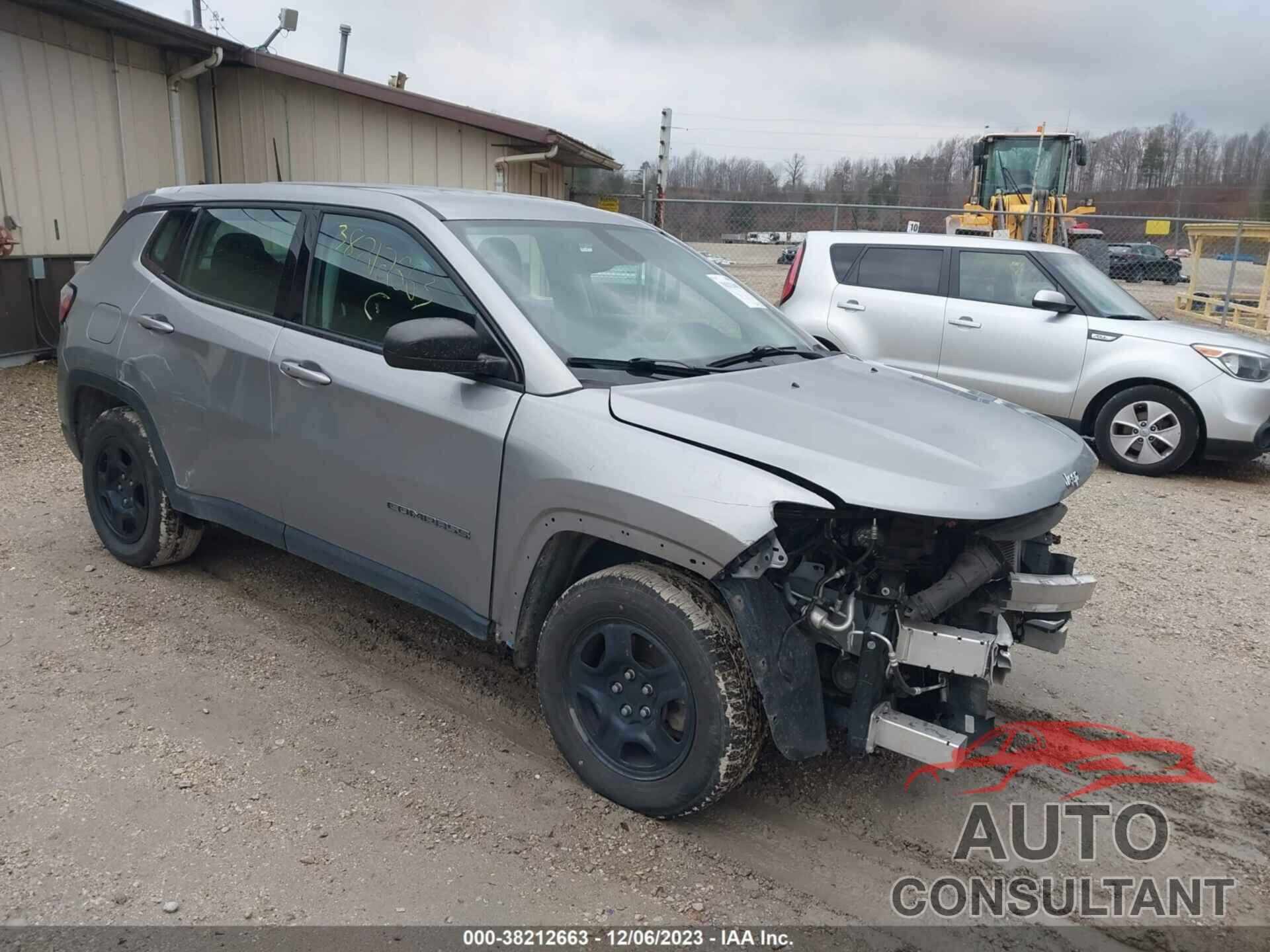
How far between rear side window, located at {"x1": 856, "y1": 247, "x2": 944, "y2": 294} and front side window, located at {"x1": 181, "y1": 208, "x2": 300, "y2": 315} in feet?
19.2

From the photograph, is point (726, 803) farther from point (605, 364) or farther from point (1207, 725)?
point (1207, 725)

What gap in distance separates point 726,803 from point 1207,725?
213 centimetres

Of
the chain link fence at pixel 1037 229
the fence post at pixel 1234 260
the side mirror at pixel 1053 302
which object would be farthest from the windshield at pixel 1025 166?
the side mirror at pixel 1053 302

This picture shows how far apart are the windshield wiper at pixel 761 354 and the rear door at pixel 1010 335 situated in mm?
4726

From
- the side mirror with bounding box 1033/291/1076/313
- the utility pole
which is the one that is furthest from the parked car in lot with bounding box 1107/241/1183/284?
the side mirror with bounding box 1033/291/1076/313

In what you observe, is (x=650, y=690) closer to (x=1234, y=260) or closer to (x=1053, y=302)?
(x=1053, y=302)

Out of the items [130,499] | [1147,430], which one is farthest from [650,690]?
[1147,430]

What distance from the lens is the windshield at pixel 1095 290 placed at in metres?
7.98

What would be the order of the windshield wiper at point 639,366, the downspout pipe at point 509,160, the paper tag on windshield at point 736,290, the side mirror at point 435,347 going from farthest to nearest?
the downspout pipe at point 509,160, the paper tag on windshield at point 736,290, the windshield wiper at point 639,366, the side mirror at point 435,347

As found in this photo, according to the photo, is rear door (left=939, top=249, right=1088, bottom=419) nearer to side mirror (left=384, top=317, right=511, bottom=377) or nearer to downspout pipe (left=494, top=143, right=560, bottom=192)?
side mirror (left=384, top=317, right=511, bottom=377)

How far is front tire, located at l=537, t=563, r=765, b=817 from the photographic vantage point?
2801 mm

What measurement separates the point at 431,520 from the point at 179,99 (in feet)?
34.7

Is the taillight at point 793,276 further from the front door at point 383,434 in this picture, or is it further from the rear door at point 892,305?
the front door at point 383,434

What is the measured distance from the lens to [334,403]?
12.0ft
